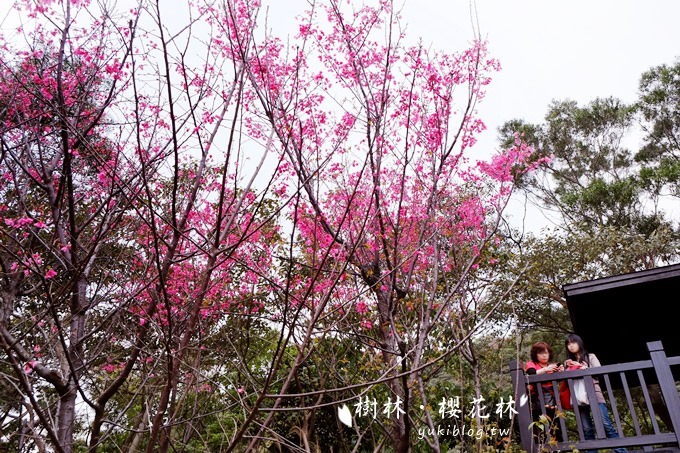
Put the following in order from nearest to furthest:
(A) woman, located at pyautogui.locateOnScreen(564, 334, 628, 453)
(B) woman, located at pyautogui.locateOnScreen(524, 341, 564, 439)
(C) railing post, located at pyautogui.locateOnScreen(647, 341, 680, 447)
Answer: (C) railing post, located at pyautogui.locateOnScreen(647, 341, 680, 447) → (A) woman, located at pyautogui.locateOnScreen(564, 334, 628, 453) → (B) woman, located at pyautogui.locateOnScreen(524, 341, 564, 439)

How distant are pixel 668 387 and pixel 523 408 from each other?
46.1 inches

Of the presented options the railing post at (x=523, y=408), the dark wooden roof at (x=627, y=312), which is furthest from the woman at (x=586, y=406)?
the dark wooden roof at (x=627, y=312)

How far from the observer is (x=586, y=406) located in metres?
4.51

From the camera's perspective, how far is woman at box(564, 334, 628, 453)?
4.46m

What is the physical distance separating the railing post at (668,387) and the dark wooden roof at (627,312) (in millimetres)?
1120

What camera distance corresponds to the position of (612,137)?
596 inches

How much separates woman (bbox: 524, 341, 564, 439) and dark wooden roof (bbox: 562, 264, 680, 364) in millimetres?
757

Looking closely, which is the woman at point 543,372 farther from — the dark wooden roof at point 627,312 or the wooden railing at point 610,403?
the dark wooden roof at point 627,312

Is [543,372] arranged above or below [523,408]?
above

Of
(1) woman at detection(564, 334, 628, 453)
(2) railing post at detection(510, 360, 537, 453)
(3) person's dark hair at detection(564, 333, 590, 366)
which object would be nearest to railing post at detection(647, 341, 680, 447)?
(1) woman at detection(564, 334, 628, 453)

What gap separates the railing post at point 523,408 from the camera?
4355mm

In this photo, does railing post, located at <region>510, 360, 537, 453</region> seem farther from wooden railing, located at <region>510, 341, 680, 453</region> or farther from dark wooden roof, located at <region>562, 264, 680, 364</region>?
dark wooden roof, located at <region>562, 264, 680, 364</region>

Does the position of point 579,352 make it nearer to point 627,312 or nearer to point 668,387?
point 668,387

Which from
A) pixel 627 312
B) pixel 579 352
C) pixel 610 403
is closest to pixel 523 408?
pixel 610 403
